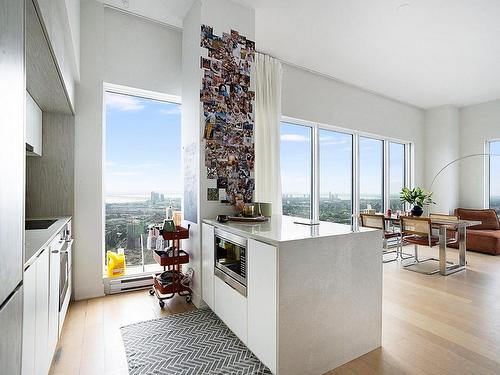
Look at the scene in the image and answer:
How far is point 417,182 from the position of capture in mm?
A: 6492

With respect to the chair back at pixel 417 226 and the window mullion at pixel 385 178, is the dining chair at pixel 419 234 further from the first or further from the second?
the window mullion at pixel 385 178

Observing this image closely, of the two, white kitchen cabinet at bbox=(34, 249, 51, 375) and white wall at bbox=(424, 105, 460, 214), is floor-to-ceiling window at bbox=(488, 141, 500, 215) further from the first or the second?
white kitchen cabinet at bbox=(34, 249, 51, 375)

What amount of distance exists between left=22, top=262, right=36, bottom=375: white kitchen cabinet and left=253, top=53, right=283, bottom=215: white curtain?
2.63m

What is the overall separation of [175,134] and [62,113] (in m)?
1.22

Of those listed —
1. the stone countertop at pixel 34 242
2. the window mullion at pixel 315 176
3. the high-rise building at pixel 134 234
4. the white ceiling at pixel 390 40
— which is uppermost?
the white ceiling at pixel 390 40

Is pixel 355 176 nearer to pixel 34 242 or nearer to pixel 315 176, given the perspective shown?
pixel 315 176

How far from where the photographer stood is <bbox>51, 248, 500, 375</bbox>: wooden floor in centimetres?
183

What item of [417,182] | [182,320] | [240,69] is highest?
[240,69]

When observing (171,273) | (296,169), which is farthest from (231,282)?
(296,169)

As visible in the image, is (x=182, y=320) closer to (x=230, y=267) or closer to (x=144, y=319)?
(x=144, y=319)

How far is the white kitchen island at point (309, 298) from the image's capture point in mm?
1581

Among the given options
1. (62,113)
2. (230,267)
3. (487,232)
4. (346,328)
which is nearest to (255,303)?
(230,267)

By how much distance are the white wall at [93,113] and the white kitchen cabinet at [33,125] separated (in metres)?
0.33

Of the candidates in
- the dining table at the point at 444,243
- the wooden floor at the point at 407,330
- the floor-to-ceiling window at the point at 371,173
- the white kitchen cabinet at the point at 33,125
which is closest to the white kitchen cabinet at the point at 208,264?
the wooden floor at the point at 407,330
